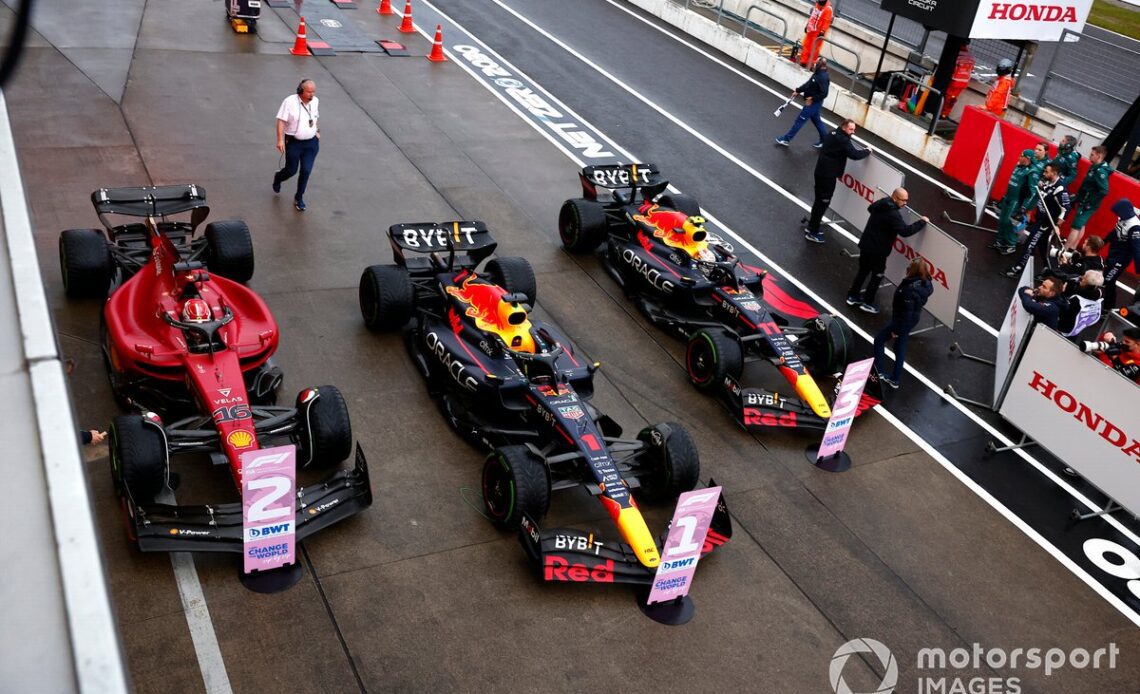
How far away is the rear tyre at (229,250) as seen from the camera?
34.8 feet

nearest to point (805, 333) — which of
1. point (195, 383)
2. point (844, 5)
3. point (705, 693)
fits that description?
point (705, 693)

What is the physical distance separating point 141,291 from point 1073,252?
35.9 ft

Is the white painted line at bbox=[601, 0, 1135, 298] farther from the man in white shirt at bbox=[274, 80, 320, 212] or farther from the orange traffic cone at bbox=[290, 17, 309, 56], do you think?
the man in white shirt at bbox=[274, 80, 320, 212]

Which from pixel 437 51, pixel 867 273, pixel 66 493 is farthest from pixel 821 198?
pixel 66 493

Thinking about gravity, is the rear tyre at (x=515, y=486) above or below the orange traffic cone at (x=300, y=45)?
below

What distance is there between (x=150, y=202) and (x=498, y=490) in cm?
510

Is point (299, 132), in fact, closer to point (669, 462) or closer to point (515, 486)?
point (515, 486)

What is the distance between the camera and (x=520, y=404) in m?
9.22

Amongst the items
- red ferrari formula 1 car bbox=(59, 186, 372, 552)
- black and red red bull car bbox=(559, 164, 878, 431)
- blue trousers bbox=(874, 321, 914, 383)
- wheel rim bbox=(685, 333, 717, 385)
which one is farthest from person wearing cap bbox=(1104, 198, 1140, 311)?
red ferrari formula 1 car bbox=(59, 186, 372, 552)

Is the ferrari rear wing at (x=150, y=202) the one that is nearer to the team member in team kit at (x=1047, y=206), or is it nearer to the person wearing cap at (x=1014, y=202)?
the team member in team kit at (x=1047, y=206)

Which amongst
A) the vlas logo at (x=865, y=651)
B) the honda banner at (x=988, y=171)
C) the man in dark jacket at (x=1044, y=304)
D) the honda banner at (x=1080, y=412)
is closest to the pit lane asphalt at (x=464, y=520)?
the vlas logo at (x=865, y=651)

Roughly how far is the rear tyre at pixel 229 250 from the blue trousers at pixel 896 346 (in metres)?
7.12

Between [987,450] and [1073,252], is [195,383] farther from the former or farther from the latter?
[1073,252]

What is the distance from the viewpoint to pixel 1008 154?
17406 millimetres
